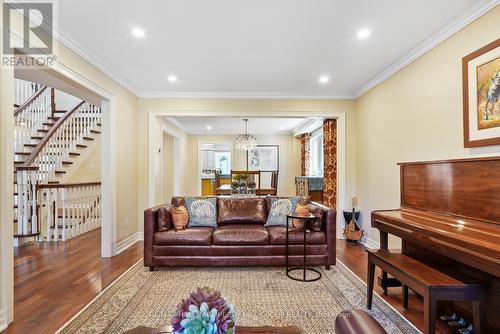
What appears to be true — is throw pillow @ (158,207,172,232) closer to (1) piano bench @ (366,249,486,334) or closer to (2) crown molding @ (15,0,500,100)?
(2) crown molding @ (15,0,500,100)

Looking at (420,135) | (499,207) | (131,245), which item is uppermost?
(420,135)

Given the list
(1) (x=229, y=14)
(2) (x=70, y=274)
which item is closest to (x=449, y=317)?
(1) (x=229, y=14)

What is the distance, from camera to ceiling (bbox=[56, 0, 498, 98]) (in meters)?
2.31

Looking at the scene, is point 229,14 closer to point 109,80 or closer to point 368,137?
point 109,80

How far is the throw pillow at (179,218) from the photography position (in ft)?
11.4

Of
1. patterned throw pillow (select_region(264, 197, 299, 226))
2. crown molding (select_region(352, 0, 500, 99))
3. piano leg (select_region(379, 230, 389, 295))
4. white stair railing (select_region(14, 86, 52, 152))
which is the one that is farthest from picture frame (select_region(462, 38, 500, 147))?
white stair railing (select_region(14, 86, 52, 152))

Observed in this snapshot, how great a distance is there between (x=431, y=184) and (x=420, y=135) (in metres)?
0.88

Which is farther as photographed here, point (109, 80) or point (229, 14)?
point (109, 80)

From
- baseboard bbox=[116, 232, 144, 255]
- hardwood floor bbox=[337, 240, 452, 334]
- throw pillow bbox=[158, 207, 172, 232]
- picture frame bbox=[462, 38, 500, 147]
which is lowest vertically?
hardwood floor bbox=[337, 240, 452, 334]

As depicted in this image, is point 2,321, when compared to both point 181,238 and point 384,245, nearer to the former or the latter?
point 181,238

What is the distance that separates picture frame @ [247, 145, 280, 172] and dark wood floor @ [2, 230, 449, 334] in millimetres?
4787

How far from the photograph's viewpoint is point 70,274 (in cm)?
313

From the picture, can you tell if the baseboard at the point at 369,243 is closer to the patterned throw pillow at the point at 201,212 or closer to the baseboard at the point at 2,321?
the patterned throw pillow at the point at 201,212

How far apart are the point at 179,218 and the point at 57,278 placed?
4.90 feet
